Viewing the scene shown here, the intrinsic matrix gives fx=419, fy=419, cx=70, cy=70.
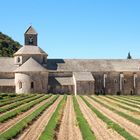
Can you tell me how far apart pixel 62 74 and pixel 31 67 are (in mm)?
8057

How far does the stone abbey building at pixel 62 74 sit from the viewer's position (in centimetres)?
8156

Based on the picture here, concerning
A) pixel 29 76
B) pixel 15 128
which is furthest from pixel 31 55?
pixel 15 128

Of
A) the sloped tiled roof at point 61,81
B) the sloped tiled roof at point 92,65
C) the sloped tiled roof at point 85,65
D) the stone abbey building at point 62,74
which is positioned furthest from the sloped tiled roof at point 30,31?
the sloped tiled roof at point 61,81

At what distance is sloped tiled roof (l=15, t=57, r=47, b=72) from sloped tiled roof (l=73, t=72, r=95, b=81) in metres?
7.04

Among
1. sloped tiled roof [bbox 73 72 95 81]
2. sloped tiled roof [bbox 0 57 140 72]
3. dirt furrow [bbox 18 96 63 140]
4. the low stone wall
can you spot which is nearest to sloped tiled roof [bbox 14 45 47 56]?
sloped tiled roof [bbox 0 57 140 72]

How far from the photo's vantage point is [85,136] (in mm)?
22156

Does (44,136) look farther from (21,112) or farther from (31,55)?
(31,55)

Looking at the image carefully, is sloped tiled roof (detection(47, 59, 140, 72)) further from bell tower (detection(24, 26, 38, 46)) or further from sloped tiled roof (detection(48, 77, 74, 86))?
bell tower (detection(24, 26, 38, 46))

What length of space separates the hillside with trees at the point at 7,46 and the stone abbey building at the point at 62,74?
60337 mm

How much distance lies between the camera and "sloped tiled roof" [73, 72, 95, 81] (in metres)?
83.8

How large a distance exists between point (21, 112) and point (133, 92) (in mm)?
56117

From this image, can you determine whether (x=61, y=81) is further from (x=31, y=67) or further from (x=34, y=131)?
(x=34, y=131)

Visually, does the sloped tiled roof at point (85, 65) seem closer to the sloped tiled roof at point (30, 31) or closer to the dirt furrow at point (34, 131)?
the sloped tiled roof at point (30, 31)

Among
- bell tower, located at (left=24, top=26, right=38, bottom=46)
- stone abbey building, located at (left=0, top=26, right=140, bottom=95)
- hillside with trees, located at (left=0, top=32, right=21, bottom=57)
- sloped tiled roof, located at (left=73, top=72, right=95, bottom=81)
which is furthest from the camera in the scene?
hillside with trees, located at (left=0, top=32, right=21, bottom=57)
